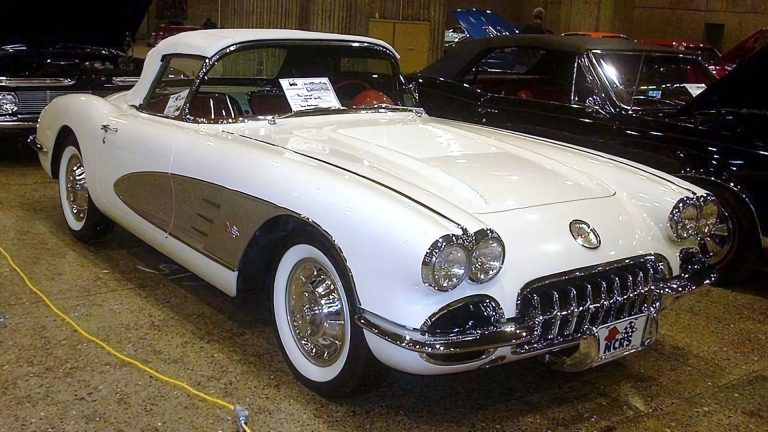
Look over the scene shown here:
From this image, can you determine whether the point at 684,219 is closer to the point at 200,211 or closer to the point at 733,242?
the point at 733,242

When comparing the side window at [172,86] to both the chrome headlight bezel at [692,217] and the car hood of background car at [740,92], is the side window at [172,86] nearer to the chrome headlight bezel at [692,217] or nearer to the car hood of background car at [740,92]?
the chrome headlight bezel at [692,217]

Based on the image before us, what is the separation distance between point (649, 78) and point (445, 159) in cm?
270

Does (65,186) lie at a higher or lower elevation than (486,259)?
lower

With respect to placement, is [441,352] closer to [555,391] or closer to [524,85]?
[555,391]

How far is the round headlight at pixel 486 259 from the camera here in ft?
8.64

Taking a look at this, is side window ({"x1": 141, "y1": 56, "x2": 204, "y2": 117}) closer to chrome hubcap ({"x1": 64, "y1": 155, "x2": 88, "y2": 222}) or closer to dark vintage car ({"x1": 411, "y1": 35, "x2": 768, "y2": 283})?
chrome hubcap ({"x1": 64, "y1": 155, "x2": 88, "y2": 222})

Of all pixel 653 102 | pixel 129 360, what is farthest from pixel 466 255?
pixel 653 102

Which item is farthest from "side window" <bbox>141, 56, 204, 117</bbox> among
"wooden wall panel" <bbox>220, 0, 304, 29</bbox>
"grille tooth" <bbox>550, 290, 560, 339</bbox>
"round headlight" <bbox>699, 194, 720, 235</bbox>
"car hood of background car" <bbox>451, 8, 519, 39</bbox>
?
"car hood of background car" <bbox>451, 8, 519, 39</bbox>

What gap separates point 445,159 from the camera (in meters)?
3.41

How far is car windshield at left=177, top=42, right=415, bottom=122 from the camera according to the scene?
158 inches

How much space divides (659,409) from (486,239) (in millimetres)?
1130

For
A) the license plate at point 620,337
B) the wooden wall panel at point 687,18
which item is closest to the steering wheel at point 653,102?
the license plate at point 620,337

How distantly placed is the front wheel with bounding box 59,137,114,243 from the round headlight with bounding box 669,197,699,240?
3195mm

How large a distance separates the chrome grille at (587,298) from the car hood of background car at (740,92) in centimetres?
235
